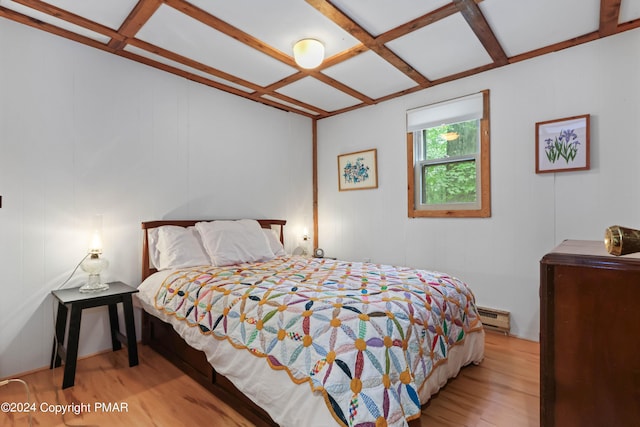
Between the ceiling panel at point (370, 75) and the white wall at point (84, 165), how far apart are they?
49.2 inches

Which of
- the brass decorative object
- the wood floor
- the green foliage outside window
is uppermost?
the green foliage outside window


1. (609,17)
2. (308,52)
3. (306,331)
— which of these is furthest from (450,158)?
(306,331)

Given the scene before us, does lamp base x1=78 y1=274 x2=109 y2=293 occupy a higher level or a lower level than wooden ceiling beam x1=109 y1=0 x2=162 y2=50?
lower

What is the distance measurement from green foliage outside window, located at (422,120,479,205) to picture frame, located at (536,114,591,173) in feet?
1.79

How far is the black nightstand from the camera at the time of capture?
81.1 inches

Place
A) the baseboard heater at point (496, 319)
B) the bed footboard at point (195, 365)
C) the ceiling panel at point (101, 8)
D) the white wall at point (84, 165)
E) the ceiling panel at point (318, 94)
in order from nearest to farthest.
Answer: the bed footboard at point (195, 365), the ceiling panel at point (101, 8), the white wall at point (84, 165), the baseboard heater at point (496, 319), the ceiling panel at point (318, 94)

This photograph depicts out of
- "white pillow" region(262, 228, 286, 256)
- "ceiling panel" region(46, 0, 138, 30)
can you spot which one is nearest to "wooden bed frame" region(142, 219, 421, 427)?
"white pillow" region(262, 228, 286, 256)

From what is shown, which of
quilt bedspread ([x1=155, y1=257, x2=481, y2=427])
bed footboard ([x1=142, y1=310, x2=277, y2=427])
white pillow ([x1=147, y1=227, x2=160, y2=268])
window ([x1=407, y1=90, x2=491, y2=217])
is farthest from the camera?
window ([x1=407, y1=90, x2=491, y2=217])

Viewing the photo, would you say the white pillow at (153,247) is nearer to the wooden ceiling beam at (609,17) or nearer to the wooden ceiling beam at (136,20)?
the wooden ceiling beam at (136,20)

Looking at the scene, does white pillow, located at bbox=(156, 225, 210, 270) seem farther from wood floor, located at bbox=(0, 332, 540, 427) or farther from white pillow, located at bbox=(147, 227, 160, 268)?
wood floor, located at bbox=(0, 332, 540, 427)

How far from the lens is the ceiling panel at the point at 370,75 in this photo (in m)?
2.81

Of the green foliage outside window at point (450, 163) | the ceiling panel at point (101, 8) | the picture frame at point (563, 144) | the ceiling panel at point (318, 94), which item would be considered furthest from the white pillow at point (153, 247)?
the picture frame at point (563, 144)

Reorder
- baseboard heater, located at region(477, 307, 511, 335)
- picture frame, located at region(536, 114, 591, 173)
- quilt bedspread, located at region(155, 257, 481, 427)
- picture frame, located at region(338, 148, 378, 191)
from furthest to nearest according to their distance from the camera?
picture frame, located at region(338, 148, 378, 191) → baseboard heater, located at region(477, 307, 511, 335) → picture frame, located at region(536, 114, 591, 173) → quilt bedspread, located at region(155, 257, 481, 427)

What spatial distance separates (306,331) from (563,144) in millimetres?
2525
